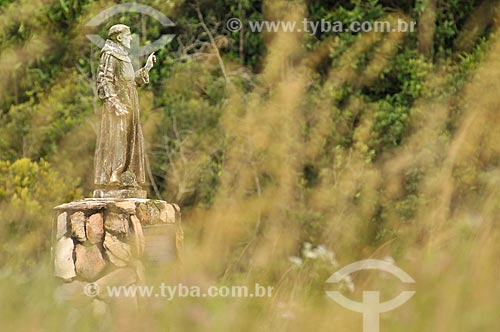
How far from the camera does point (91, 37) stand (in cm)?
1436

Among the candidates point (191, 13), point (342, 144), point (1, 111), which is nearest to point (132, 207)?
point (342, 144)

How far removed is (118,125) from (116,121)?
0.03 meters

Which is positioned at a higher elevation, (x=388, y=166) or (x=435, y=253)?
(x=435, y=253)

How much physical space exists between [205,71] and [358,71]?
204 centimetres

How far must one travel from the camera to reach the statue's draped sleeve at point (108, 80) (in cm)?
759

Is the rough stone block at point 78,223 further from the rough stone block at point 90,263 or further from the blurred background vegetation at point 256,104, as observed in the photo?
the blurred background vegetation at point 256,104

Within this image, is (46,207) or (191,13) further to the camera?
(191,13)

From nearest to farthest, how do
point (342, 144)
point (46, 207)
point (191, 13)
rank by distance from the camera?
point (46, 207)
point (342, 144)
point (191, 13)

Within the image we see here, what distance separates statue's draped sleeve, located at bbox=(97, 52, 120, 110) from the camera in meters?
7.59

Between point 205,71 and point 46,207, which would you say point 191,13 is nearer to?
point 205,71

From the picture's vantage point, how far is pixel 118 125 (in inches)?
300

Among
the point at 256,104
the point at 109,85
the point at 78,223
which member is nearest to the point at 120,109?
the point at 109,85

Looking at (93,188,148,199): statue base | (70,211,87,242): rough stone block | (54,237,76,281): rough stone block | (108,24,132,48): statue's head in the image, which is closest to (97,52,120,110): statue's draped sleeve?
(108,24,132,48): statue's head

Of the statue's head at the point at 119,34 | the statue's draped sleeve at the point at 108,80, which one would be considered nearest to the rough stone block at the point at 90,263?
the statue's draped sleeve at the point at 108,80
